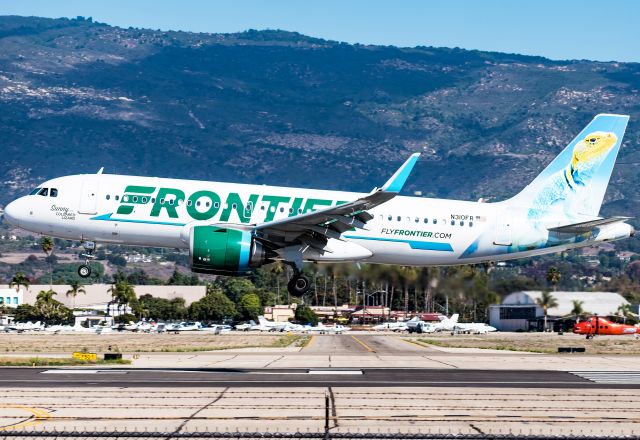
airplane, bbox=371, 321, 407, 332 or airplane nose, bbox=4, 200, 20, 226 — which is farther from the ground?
airplane nose, bbox=4, 200, 20, 226

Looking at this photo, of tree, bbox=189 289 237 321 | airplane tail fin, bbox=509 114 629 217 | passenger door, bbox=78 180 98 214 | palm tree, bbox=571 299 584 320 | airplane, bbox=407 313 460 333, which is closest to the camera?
passenger door, bbox=78 180 98 214

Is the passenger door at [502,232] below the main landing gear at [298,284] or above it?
above

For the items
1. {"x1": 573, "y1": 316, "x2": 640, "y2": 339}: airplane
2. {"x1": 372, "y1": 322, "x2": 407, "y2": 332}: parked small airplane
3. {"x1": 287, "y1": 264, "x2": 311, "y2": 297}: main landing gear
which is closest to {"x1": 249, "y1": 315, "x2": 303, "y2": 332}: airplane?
{"x1": 372, "y1": 322, "x2": 407, "y2": 332}: parked small airplane

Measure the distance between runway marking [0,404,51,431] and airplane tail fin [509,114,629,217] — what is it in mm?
28393

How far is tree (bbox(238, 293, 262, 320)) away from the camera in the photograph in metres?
185

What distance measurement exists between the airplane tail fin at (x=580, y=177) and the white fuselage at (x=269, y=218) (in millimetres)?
777

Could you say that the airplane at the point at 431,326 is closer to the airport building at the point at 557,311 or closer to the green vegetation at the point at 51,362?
the airport building at the point at 557,311

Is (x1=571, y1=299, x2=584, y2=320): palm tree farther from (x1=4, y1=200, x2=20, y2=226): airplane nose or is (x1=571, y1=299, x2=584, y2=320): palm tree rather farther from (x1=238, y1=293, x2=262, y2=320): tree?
(x1=4, y1=200, x2=20, y2=226): airplane nose

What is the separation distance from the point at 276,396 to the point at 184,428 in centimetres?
718

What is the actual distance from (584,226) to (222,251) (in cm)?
1700

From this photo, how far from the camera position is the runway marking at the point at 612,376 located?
130 feet

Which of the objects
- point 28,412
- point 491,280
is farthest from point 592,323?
point 28,412

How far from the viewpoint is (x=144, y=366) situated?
154ft

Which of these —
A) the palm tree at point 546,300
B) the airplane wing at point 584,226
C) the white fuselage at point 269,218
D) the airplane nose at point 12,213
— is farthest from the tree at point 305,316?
the airplane nose at point 12,213
